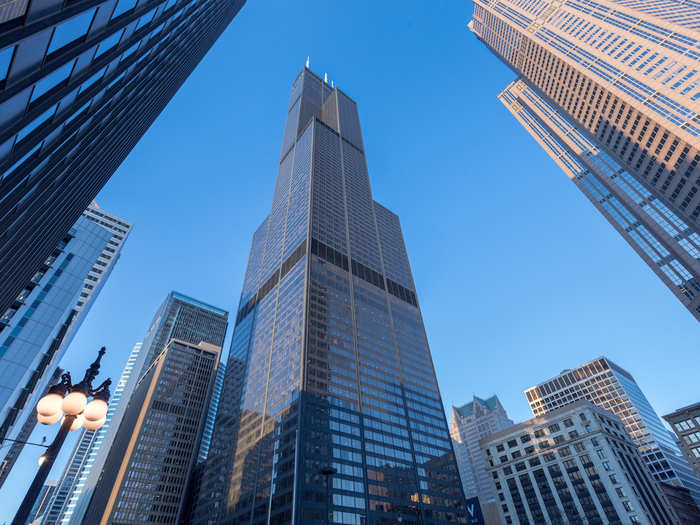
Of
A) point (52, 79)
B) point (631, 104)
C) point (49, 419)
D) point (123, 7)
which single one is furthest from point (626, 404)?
point (52, 79)

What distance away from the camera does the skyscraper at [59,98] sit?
33.8 feet

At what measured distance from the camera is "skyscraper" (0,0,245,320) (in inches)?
406

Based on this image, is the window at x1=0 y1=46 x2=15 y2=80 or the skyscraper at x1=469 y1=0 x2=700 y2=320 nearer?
the window at x1=0 y1=46 x2=15 y2=80

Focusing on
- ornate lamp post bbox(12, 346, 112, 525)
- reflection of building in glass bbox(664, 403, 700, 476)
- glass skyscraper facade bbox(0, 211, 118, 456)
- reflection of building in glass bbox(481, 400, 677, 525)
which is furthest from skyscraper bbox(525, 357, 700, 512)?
ornate lamp post bbox(12, 346, 112, 525)

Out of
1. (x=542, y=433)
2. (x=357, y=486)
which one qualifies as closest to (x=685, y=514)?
(x=542, y=433)

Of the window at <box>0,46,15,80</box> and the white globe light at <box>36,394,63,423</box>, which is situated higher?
the window at <box>0,46,15,80</box>

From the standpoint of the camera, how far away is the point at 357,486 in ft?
291

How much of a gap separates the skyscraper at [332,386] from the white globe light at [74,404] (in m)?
81.0

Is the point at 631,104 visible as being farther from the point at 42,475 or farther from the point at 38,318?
the point at 38,318

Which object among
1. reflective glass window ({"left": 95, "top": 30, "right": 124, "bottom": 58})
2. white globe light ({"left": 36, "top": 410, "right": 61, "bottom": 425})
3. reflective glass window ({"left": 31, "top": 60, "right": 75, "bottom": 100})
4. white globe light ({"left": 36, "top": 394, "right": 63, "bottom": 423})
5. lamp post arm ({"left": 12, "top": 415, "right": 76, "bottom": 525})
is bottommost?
lamp post arm ({"left": 12, "top": 415, "right": 76, "bottom": 525})

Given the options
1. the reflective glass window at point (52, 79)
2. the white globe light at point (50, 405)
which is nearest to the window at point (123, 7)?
the reflective glass window at point (52, 79)

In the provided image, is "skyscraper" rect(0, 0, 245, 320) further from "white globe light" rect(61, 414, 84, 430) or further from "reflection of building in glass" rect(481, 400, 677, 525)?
"reflection of building in glass" rect(481, 400, 677, 525)

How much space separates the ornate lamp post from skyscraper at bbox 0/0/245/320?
290 inches

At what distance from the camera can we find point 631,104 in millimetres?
103125
